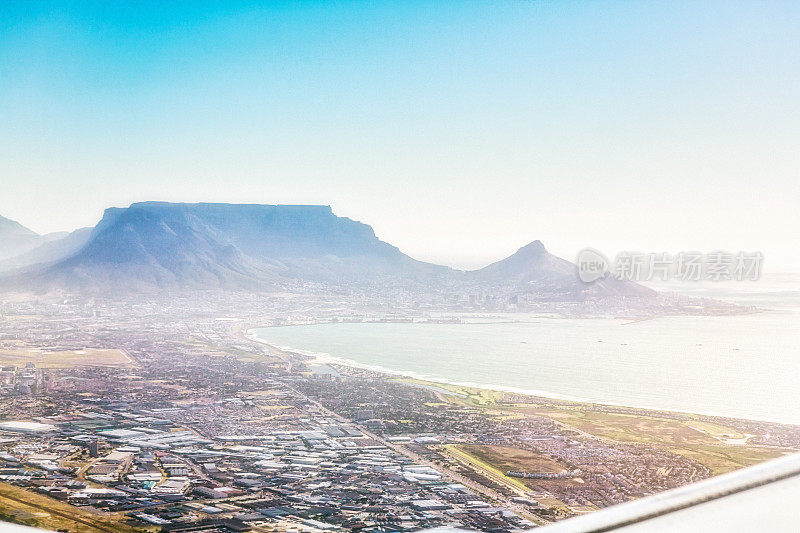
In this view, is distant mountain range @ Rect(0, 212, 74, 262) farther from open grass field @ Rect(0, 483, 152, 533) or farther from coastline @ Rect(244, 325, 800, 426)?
open grass field @ Rect(0, 483, 152, 533)

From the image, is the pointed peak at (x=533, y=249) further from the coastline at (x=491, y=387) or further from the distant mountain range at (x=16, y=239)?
the distant mountain range at (x=16, y=239)

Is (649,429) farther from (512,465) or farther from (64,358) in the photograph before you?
(64,358)

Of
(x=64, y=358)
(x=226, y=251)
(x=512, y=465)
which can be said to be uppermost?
(x=226, y=251)

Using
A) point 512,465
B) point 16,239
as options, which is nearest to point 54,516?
point 512,465

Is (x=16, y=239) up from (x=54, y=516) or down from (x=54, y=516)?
up

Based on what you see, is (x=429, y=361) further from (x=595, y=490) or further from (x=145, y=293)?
(x=145, y=293)

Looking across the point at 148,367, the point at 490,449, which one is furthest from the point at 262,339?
the point at 490,449

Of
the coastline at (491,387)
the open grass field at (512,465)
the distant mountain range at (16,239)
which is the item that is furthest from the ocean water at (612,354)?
the distant mountain range at (16,239)
